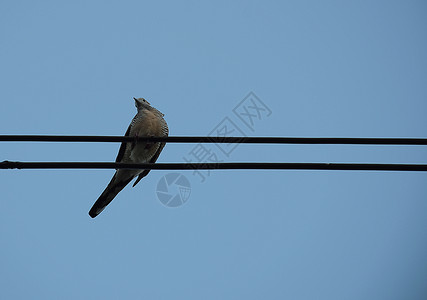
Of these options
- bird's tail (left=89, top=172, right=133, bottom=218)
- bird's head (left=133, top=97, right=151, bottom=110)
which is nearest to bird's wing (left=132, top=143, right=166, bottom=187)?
bird's tail (left=89, top=172, right=133, bottom=218)

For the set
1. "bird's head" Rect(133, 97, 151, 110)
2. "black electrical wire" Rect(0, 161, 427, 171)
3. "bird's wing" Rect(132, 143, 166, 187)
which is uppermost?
"bird's head" Rect(133, 97, 151, 110)

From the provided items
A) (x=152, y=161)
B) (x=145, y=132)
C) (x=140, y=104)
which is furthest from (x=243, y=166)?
(x=140, y=104)

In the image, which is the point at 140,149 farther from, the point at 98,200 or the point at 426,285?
the point at 426,285

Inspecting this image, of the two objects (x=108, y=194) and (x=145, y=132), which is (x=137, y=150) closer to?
(x=145, y=132)

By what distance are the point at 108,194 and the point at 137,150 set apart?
0.95 metres

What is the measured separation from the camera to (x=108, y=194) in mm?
7016

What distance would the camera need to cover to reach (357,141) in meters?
3.76

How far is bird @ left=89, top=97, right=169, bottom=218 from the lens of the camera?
22.8 ft

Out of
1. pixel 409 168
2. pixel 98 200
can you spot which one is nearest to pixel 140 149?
pixel 98 200

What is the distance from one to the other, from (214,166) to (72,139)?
4.54ft

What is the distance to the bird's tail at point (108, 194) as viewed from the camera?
22.5ft

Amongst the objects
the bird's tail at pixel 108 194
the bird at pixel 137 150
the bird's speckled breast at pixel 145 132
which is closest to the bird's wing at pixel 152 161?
the bird at pixel 137 150

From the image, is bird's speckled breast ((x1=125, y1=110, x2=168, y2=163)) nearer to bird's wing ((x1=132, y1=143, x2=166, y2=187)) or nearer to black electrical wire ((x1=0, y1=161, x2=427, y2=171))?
bird's wing ((x1=132, y1=143, x2=166, y2=187))

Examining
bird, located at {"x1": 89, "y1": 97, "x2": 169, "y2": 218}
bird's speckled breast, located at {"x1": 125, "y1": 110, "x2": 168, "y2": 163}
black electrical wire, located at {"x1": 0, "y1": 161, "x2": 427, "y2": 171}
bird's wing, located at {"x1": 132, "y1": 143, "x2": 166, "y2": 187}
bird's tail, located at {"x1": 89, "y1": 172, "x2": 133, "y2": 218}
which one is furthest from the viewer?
bird's wing, located at {"x1": 132, "y1": 143, "x2": 166, "y2": 187}
